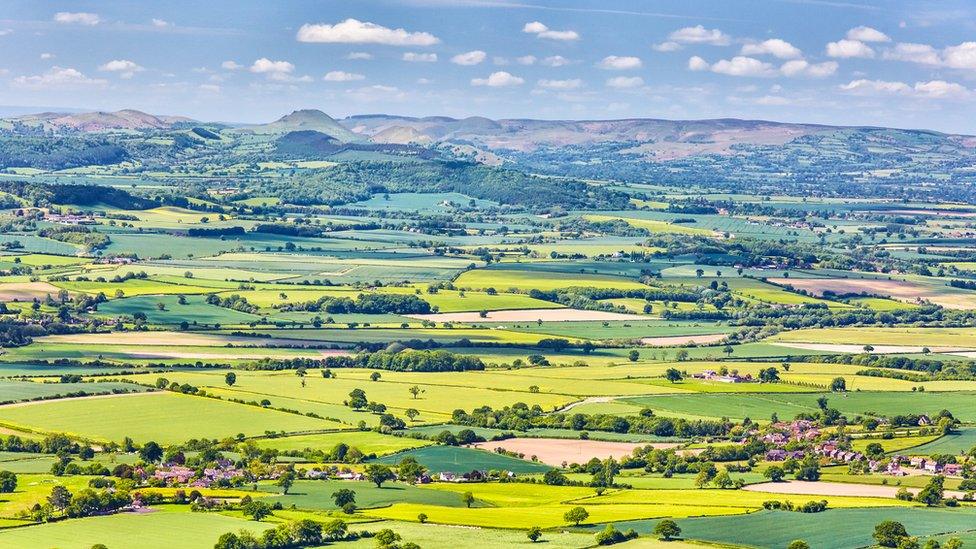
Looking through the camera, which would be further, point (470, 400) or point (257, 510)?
point (470, 400)

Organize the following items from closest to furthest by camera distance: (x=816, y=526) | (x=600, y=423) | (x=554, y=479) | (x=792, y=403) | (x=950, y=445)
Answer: (x=816, y=526) < (x=554, y=479) < (x=950, y=445) < (x=600, y=423) < (x=792, y=403)

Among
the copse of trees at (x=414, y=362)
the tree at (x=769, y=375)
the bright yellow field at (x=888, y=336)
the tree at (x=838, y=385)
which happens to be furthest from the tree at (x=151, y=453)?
the bright yellow field at (x=888, y=336)

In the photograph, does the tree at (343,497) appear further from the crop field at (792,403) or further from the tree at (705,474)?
the crop field at (792,403)

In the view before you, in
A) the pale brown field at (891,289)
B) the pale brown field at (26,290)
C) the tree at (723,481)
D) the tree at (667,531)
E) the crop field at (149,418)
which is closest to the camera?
the tree at (667,531)

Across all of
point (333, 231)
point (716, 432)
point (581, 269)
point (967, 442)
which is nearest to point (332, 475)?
point (716, 432)

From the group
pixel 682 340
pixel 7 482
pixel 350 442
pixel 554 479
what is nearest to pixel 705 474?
pixel 554 479

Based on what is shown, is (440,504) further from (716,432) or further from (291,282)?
(291,282)

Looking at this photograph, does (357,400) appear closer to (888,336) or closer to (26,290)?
(26,290)
